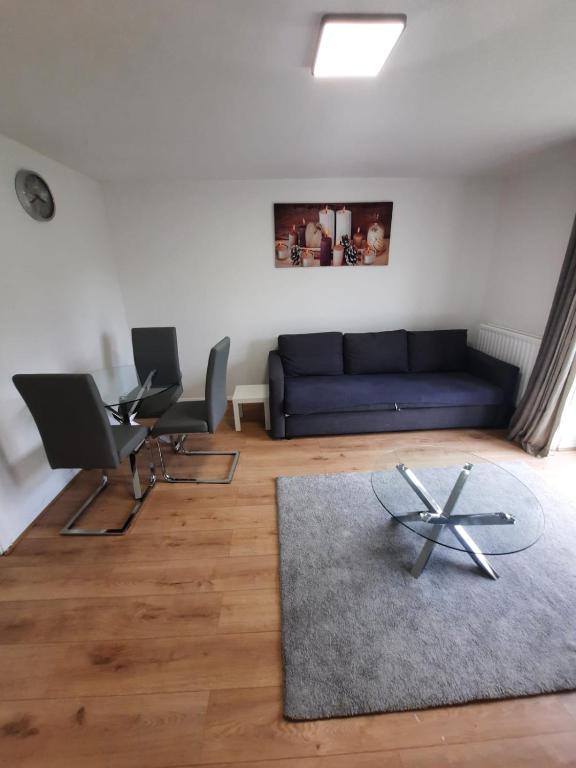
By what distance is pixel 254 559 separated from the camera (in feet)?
5.35

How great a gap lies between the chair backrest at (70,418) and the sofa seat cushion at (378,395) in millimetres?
1425

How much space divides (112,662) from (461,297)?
3.99 meters

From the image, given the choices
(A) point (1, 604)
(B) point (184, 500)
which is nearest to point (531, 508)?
(B) point (184, 500)

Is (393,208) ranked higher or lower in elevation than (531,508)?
higher

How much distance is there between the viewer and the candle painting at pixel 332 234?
9.79 ft

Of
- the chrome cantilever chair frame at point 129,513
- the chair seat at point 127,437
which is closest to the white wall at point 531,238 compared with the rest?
the chair seat at point 127,437

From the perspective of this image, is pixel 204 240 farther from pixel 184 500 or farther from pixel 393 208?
pixel 184 500

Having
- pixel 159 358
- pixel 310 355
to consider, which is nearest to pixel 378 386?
pixel 310 355

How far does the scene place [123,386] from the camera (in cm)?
227

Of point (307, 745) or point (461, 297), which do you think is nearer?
point (307, 745)

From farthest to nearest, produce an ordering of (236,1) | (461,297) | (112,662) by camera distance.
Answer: (461,297), (112,662), (236,1)

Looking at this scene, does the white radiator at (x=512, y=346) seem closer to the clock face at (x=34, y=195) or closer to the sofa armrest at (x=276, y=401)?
the sofa armrest at (x=276, y=401)

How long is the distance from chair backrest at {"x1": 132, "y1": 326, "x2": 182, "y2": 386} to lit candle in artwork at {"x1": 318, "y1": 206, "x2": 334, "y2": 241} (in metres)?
1.80

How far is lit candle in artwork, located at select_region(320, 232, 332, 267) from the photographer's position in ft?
10.1
